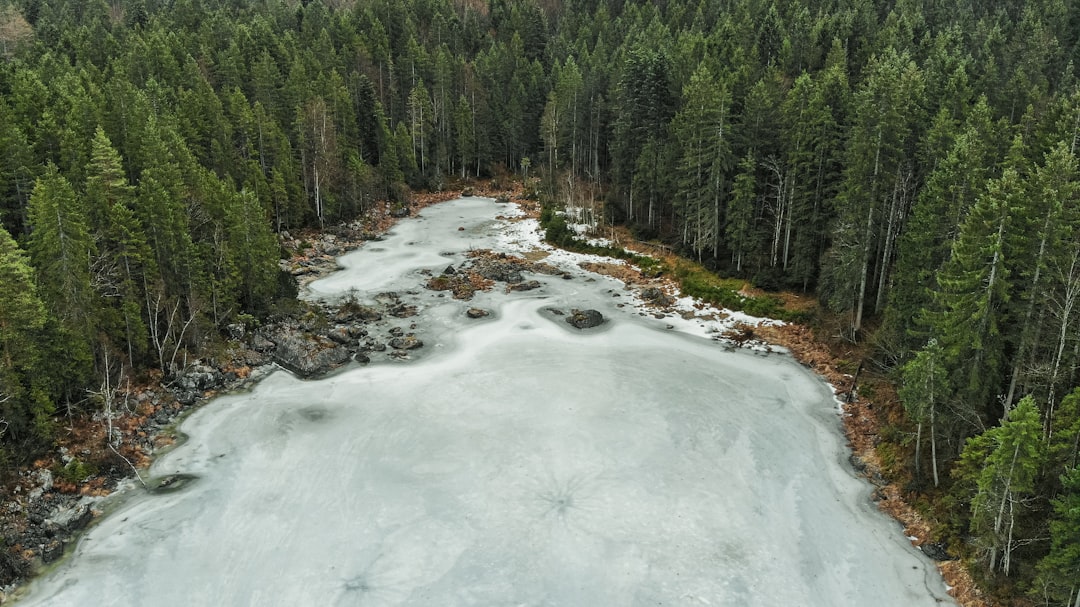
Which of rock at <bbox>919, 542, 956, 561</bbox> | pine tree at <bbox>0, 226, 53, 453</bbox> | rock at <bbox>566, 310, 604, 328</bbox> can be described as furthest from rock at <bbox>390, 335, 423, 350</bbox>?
rock at <bbox>919, 542, 956, 561</bbox>

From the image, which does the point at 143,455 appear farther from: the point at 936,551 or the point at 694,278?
the point at 694,278

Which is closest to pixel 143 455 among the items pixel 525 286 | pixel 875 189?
pixel 525 286

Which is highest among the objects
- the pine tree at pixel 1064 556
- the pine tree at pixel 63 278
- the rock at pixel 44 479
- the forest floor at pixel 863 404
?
the pine tree at pixel 63 278

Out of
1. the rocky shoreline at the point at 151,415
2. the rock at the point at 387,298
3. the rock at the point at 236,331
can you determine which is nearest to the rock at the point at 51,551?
the rocky shoreline at the point at 151,415

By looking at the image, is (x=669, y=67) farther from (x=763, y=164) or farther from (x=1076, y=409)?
(x=1076, y=409)

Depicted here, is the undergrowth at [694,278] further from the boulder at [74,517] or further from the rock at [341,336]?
the boulder at [74,517]

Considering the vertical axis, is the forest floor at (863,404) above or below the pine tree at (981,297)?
below

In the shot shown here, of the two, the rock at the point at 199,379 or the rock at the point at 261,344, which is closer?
the rock at the point at 199,379

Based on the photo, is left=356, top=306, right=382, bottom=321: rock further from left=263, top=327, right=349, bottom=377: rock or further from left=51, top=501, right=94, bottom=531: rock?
left=51, top=501, right=94, bottom=531: rock
